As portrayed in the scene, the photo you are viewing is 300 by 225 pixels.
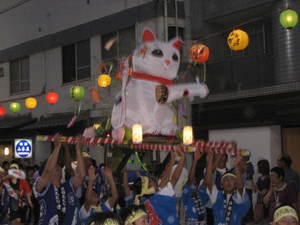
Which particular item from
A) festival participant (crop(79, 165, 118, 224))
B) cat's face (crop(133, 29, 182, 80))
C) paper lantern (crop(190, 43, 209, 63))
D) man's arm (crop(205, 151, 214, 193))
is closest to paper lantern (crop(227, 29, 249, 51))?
paper lantern (crop(190, 43, 209, 63))

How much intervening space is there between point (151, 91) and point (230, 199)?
2.14 metres

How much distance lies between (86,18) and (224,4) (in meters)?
6.16

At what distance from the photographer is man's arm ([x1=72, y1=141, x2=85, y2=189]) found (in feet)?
21.0

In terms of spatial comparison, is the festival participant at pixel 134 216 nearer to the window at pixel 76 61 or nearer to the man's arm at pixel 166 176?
the man's arm at pixel 166 176

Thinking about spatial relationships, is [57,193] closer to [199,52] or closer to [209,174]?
[209,174]

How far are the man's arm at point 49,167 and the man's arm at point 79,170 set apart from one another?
0.37 metres

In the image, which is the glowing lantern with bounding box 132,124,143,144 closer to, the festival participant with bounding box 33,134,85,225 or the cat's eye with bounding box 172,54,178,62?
the festival participant with bounding box 33,134,85,225

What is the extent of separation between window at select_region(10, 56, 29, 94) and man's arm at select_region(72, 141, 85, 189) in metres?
16.0

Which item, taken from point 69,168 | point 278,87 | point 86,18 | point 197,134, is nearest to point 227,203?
point 69,168

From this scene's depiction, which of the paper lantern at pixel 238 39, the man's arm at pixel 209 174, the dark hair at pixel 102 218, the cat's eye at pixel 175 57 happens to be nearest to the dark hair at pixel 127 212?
the dark hair at pixel 102 218

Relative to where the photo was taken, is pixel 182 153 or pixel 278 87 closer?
pixel 182 153

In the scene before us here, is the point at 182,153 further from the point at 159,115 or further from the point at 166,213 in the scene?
the point at 159,115

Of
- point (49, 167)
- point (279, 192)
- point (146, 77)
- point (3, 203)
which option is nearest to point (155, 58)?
point (146, 77)

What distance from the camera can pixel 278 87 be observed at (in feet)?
43.0
